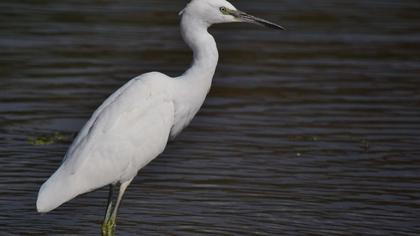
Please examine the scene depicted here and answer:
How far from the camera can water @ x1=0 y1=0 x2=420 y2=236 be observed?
8406 mm

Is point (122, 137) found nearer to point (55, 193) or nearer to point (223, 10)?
point (55, 193)

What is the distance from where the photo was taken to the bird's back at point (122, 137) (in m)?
7.53

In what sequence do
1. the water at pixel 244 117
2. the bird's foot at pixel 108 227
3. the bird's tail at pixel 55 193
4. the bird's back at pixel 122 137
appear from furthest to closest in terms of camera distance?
1. the water at pixel 244 117
2. the bird's foot at pixel 108 227
3. the bird's back at pixel 122 137
4. the bird's tail at pixel 55 193

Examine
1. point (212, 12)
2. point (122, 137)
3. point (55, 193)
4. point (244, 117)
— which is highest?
point (212, 12)

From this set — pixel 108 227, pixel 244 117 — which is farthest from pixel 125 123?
pixel 244 117

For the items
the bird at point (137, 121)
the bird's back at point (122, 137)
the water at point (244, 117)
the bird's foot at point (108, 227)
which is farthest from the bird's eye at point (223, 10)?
the bird's foot at point (108, 227)

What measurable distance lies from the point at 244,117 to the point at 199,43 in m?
3.93

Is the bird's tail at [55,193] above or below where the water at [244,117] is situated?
above

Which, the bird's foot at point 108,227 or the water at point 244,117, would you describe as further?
the water at point 244,117

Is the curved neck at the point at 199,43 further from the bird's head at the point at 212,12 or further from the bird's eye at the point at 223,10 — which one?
the bird's eye at the point at 223,10

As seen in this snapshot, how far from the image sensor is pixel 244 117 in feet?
38.3

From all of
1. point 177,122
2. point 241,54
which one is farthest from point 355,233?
point 241,54

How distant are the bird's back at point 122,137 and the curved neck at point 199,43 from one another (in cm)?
25

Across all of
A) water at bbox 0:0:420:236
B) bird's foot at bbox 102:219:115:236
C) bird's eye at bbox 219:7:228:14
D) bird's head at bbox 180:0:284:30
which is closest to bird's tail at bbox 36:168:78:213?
bird's foot at bbox 102:219:115:236
